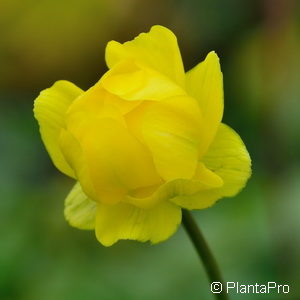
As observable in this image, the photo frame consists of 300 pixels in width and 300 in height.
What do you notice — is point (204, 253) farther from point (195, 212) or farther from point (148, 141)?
point (195, 212)

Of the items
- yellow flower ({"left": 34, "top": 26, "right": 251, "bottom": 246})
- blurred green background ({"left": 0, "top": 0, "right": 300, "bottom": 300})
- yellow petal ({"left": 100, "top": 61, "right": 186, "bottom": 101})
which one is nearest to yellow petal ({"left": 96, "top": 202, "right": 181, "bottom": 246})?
yellow flower ({"left": 34, "top": 26, "right": 251, "bottom": 246})

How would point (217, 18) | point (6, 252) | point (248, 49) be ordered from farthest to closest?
point (217, 18) < point (248, 49) < point (6, 252)

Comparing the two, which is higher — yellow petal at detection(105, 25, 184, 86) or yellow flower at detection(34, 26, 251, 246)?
yellow petal at detection(105, 25, 184, 86)

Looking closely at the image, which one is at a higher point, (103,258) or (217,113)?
(217,113)

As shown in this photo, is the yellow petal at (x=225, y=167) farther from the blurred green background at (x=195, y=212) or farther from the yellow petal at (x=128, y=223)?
the blurred green background at (x=195, y=212)

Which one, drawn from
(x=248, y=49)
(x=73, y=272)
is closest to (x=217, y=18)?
(x=248, y=49)

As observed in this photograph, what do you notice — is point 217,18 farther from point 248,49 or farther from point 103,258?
point 103,258

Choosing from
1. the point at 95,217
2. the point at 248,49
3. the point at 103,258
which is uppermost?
the point at 95,217

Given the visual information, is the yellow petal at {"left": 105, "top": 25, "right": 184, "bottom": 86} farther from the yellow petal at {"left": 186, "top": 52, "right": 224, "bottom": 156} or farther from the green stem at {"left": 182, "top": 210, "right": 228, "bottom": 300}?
the green stem at {"left": 182, "top": 210, "right": 228, "bottom": 300}
